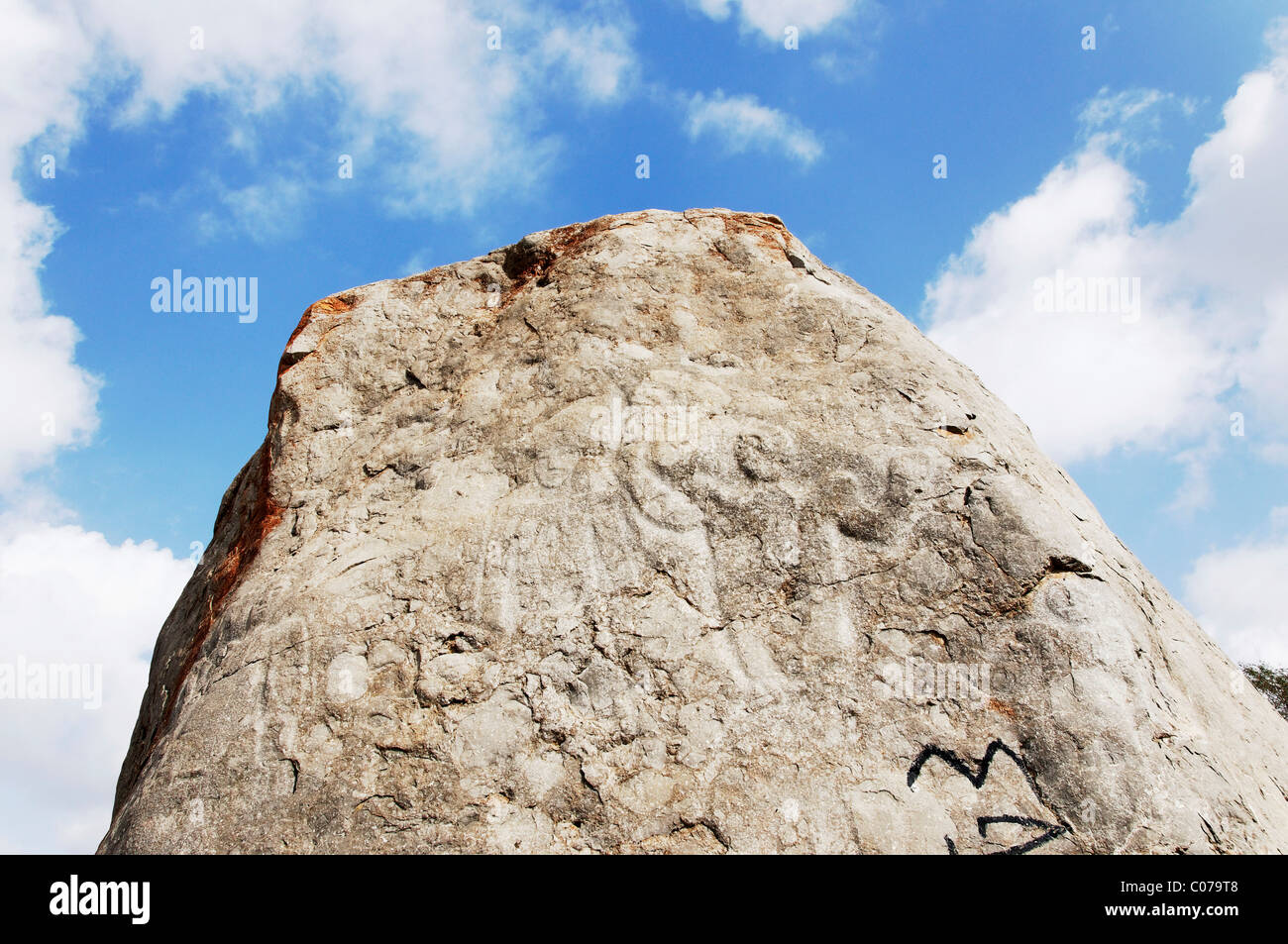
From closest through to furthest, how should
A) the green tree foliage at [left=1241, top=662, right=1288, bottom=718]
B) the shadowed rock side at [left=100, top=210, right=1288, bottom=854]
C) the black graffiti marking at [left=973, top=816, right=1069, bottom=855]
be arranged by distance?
1. the black graffiti marking at [left=973, top=816, right=1069, bottom=855]
2. the shadowed rock side at [left=100, top=210, right=1288, bottom=854]
3. the green tree foliage at [left=1241, top=662, right=1288, bottom=718]

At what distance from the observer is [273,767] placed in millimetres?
3137

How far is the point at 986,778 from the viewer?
297 cm

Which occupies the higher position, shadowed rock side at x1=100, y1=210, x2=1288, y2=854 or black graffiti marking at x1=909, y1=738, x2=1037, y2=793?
shadowed rock side at x1=100, y1=210, x2=1288, y2=854

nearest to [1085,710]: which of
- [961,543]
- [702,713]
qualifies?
[961,543]

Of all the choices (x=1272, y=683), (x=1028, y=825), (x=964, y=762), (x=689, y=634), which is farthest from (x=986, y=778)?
(x=1272, y=683)

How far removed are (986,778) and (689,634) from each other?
1194mm

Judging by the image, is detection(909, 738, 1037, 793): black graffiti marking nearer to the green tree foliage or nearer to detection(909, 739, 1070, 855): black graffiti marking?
detection(909, 739, 1070, 855): black graffiti marking

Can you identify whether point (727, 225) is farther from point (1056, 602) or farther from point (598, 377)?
point (1056, 602)

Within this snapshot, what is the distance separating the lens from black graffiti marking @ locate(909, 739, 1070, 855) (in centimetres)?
285

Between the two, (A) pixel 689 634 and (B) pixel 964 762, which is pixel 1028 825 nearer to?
(B) pixel 964 762

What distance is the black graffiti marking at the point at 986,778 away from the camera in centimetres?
285

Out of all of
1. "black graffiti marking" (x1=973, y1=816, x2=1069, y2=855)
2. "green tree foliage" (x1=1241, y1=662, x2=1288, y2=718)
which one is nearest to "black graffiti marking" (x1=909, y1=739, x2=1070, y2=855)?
"black graffiti marking" (x1=973, y1=816, x2=1069, y2=855)

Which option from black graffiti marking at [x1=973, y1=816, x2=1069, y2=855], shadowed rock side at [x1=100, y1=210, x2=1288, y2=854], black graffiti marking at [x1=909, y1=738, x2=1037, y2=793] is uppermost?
shadowed rock side at [x1=100, y1=210, x2=1288, y2=854]
